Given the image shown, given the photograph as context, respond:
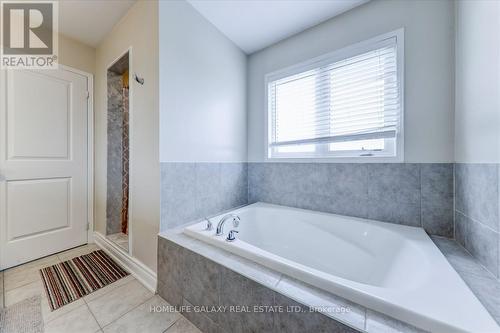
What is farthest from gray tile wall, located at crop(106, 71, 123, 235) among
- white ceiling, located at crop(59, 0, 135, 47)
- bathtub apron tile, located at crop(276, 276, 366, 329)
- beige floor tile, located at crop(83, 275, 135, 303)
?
bathtub apron tile, located at crop(276, 276, 366, 329)

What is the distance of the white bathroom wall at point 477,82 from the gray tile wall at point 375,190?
23cm

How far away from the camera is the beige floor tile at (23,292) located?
1212 mm

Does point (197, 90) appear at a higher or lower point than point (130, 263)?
higher

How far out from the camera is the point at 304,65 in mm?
1812

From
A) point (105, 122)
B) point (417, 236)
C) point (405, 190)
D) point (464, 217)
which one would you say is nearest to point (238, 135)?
point (105, 122)

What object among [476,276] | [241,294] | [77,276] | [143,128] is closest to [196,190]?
[143,128]

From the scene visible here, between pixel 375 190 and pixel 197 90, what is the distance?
170 centimetres

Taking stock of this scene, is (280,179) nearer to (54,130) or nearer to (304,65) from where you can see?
(304,65)

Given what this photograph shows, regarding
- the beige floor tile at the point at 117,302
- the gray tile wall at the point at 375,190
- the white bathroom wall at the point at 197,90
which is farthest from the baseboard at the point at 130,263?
the gray tile wall at the point at 375,190

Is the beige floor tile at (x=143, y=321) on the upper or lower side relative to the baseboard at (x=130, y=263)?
lower

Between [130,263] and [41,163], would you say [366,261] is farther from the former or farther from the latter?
[41,163]

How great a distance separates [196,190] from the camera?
158cm

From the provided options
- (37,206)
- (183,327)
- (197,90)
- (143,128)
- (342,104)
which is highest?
(197,90)

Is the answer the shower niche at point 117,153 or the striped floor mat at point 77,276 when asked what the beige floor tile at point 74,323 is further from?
the shower niche at point 117,153
